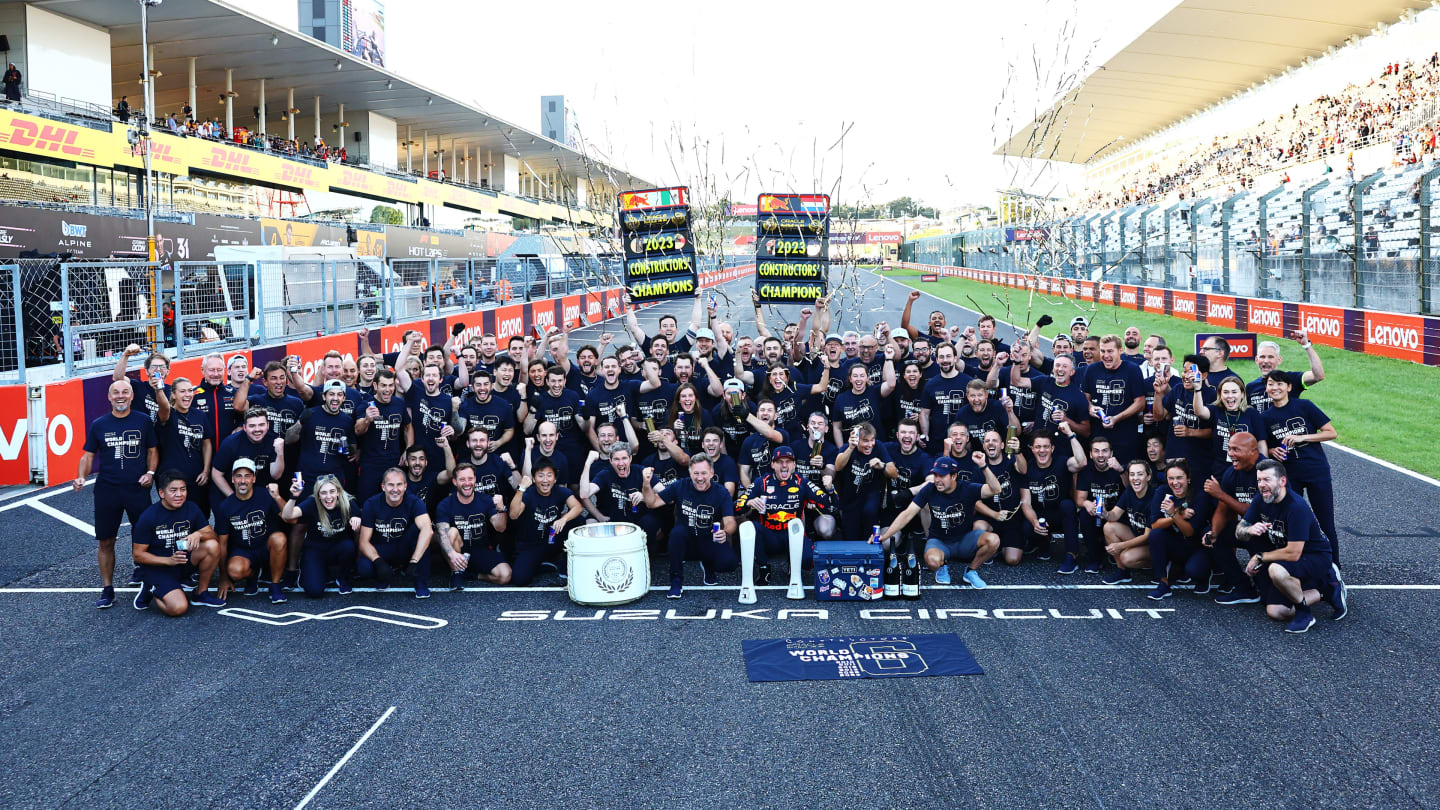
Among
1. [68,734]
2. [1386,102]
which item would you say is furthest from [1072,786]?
[1386,102]

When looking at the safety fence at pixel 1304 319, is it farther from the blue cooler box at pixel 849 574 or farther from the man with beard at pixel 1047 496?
the blue cooler box at pixel 849 574

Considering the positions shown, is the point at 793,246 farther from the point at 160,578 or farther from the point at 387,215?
the point at 387,215

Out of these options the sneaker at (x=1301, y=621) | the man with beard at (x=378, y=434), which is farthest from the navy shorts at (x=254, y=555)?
the sneaker at (x=1301, y=621)

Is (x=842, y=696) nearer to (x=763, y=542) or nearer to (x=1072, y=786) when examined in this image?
(x=1072, y=786)

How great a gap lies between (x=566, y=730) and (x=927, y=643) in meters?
2.91

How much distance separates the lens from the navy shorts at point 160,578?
28.1 ft

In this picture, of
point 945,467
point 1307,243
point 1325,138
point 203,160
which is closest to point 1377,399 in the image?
point 1307,243

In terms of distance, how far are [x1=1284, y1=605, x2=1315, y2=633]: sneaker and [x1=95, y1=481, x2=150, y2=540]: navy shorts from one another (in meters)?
9.66

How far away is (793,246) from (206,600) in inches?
321

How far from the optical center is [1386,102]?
117ft

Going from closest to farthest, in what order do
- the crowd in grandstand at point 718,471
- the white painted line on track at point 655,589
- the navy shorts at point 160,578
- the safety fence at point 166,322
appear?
the navy shorts at point 160,578, the crowd in grandstand at point 718,471, the white painted line on track at point 655,589, the safety fence at point 166,322

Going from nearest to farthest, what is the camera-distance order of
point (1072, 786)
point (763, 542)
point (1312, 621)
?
point (1072, 786)
point (1312, 621)
point (763, 542)

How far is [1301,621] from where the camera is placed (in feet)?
25.6

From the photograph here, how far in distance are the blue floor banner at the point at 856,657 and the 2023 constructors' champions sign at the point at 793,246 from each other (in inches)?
258
